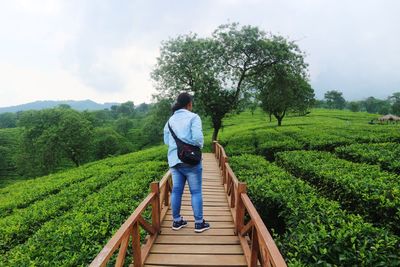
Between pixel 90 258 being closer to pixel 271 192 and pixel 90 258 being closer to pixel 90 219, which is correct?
pixel 90 219

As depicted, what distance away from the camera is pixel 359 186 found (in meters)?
7.81

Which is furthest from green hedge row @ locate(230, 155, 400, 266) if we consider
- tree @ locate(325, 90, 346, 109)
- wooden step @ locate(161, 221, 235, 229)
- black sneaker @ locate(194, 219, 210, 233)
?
tree @ locate(325, 90, 346, 109)

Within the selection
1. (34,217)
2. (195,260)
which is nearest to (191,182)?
(195,260)

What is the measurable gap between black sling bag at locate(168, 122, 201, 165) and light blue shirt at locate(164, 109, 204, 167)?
8 centimetres

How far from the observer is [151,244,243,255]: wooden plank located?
5336mm

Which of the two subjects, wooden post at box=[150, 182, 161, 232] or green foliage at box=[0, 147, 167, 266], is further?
wooden post at box=[150, 182, 161, 232]

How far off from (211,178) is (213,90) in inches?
407

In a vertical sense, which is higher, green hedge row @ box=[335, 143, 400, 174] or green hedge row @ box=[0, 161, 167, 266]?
green hedge row @ box=[335, 143, 400, 174]

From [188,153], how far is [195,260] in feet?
6.42

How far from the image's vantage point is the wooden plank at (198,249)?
5336 millimetres

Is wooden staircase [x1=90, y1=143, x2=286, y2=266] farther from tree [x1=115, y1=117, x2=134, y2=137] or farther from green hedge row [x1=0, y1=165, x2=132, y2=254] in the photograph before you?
tree [x1=115, y1=117, x2=134, y2=137]

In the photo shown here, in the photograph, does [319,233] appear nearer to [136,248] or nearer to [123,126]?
[136,248]

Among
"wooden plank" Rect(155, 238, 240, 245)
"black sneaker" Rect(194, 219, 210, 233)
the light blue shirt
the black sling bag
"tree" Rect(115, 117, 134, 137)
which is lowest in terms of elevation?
"tree" Rect(115, 117, 134, 137)

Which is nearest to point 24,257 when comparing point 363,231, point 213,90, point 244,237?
point 244,237
